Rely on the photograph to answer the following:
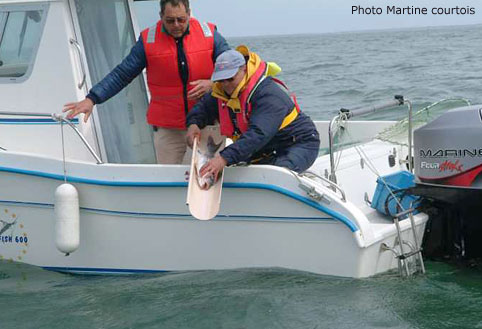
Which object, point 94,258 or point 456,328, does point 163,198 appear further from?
point 456,328

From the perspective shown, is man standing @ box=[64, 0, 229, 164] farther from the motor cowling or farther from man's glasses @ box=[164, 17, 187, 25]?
the motor cowling

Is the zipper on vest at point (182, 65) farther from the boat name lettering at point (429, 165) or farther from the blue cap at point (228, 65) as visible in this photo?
the boat name lettering at point (429, 165)

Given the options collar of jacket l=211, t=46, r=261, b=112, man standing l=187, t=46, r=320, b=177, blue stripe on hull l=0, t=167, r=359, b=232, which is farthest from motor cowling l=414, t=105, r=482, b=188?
collar of jacket l=211, t=46, r=261, b=112

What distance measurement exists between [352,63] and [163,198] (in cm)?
2251

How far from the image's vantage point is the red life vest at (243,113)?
5309 millimetres

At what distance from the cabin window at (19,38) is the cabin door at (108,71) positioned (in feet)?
1.07

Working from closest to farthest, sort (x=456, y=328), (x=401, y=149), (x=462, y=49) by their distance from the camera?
(x=456, y=328)
(x=401, y=149)
(x=462, y=49)

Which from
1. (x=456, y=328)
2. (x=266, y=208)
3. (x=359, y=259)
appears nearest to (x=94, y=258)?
(x=266, y=208)

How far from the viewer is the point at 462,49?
98.3 feet

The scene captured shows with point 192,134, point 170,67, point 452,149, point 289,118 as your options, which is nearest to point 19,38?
point 170,67

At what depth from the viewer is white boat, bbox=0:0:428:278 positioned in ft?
17.1

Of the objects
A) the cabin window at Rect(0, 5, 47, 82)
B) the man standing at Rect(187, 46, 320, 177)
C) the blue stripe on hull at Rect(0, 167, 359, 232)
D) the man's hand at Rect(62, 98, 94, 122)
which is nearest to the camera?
the blue stripe on hull at Rect(0, 167, 359, 232)

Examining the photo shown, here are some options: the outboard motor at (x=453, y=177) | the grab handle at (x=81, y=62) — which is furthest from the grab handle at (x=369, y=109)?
the grab handle at (x=81, y=62)

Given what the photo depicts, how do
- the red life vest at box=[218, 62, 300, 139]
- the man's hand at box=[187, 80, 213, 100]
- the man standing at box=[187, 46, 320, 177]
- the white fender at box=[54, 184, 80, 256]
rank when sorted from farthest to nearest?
1. the man's hand at box=[187, 80, 213, 100]
2. the white fender at box=[54, 184, 80, 256]
3. the red life vest at box=[218, 62, 300, 139]
4. the man standing at box=[187, 46, 320, 177]
